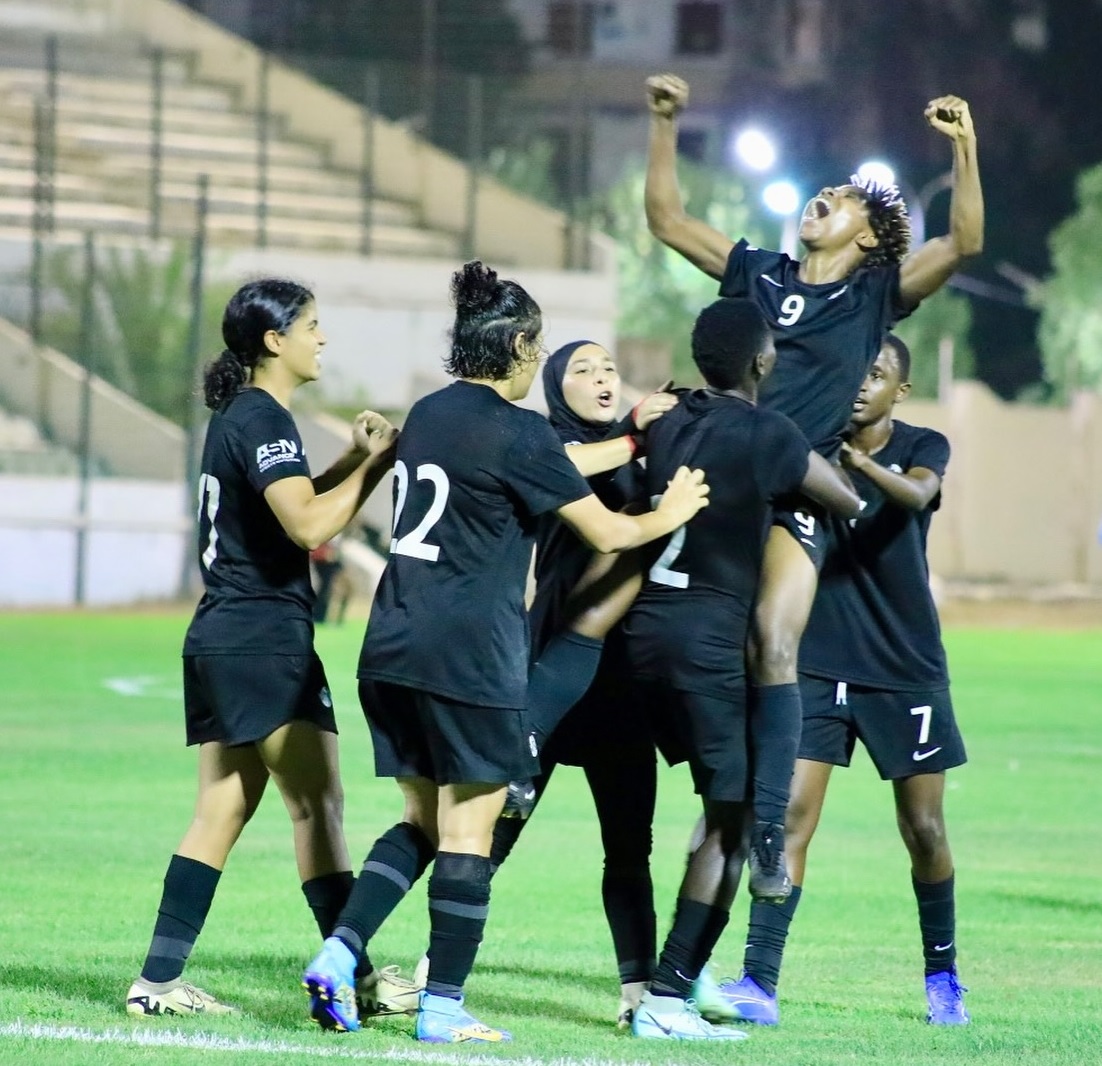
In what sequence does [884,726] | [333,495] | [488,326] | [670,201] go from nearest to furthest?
[488,326] < [333,495] < [884,726] < [670,201]

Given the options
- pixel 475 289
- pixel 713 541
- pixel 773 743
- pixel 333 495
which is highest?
pixel 475 289

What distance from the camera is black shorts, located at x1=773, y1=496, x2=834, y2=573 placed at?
23.8 ft

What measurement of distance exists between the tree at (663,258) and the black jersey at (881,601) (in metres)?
60.8

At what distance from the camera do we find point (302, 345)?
7.23m

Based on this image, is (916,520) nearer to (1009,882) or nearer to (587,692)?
(587,692)

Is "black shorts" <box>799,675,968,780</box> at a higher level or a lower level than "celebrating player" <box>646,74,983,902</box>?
lower

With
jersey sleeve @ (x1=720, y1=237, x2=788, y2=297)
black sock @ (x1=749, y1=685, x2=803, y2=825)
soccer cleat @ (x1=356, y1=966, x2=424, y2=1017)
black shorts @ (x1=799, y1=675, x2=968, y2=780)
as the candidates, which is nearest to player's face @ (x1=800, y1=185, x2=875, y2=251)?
jersey sleeve @ (x1=720, y1=237, x2=788, y2=297)

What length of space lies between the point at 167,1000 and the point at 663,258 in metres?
66.3

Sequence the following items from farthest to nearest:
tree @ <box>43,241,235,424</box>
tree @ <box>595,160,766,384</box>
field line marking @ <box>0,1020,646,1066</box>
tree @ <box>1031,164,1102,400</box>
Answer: tree @ <box>595,160,766,384</box>
tree @ <box>1031,164,1102,400</box>
tree @ <box>43,241,235,424</box>
field line marking @ <box>0,1020,646,1066</box>

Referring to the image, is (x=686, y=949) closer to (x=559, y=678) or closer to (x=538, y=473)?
(x=559, y=678)

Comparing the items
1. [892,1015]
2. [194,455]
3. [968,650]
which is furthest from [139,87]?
[892,1015]

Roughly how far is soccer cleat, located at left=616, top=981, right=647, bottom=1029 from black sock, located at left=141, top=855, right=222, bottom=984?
1314mm

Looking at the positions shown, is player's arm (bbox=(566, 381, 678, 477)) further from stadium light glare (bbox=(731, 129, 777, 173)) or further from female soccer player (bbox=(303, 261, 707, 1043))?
stadium light glare (bbox=(731, 129, 777, 173))

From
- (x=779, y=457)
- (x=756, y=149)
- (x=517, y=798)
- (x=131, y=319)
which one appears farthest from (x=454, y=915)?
(x=131, y=319)
